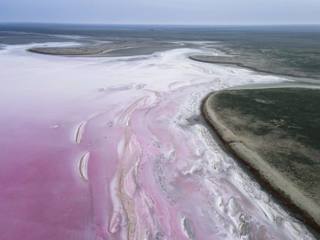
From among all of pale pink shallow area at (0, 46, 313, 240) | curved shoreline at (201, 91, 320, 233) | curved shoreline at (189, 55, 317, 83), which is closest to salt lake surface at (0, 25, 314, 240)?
pale pink shallow area at (0, 46, 313, 240)

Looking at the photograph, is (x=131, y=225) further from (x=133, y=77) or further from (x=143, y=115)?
(x=133, y=77)

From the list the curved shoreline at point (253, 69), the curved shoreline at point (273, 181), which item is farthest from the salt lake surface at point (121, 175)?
the curved shoreline at point (253, 69)

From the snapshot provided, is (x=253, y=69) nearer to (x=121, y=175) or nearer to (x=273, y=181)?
(x=273, y=181)

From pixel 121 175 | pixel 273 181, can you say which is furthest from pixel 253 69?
pixel 121 175

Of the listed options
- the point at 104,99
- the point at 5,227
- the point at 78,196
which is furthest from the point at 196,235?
the point at 104,99

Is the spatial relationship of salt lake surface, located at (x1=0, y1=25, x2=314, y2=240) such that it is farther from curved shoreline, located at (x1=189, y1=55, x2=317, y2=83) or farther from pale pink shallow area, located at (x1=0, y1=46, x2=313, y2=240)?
curved shoreline, located at (x1=189, y1=55, x2=317, y2=83)

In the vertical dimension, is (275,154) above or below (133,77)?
above
